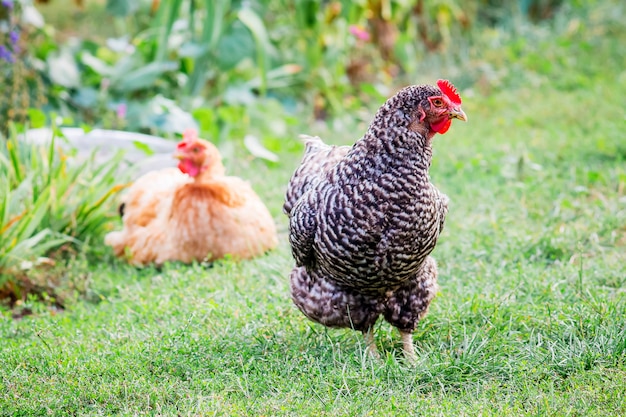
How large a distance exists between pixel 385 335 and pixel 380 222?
800 mm

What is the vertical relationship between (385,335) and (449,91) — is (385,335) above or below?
below

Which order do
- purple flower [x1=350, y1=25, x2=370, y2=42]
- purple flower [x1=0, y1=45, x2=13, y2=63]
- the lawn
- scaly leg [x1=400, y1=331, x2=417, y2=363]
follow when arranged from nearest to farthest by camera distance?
the lawn → scaly leg [x1=400, y1=331, x2=417, y2=363] → purple flower [x1=0, y1=45, x2=13, y2=63] → purple flower [x1=350, y1=25, x2=370, y2=42]

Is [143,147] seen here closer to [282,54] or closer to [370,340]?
[282,54]

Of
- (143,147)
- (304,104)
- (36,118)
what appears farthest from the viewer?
(304,104)

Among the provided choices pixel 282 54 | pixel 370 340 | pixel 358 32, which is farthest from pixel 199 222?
pixel 358 32

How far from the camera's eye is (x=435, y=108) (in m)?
3.29

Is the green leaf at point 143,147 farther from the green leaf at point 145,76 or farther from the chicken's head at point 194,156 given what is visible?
the green leaf at point 145,76

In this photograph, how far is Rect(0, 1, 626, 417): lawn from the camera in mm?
3133

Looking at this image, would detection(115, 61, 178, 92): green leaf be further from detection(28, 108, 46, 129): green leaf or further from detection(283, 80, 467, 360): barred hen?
detection(283, 80, 467, 360): barred hen

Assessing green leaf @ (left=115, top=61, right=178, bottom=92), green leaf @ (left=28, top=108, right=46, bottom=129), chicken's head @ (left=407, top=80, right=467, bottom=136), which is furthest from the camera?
green leaf @ (left=115, top=61, right=178, bottom=92)

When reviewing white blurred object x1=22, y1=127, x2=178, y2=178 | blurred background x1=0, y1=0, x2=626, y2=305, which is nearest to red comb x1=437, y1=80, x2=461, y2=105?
blurred background x1=0, y1=0, x2=626, y2=305

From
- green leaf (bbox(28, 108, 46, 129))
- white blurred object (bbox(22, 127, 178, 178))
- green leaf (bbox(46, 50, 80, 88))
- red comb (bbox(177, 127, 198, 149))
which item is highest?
green leaf (bbox(46, 50, 80, 88))

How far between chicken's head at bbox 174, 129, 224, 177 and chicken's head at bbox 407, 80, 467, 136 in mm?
2036

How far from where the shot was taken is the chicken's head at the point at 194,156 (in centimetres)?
498
